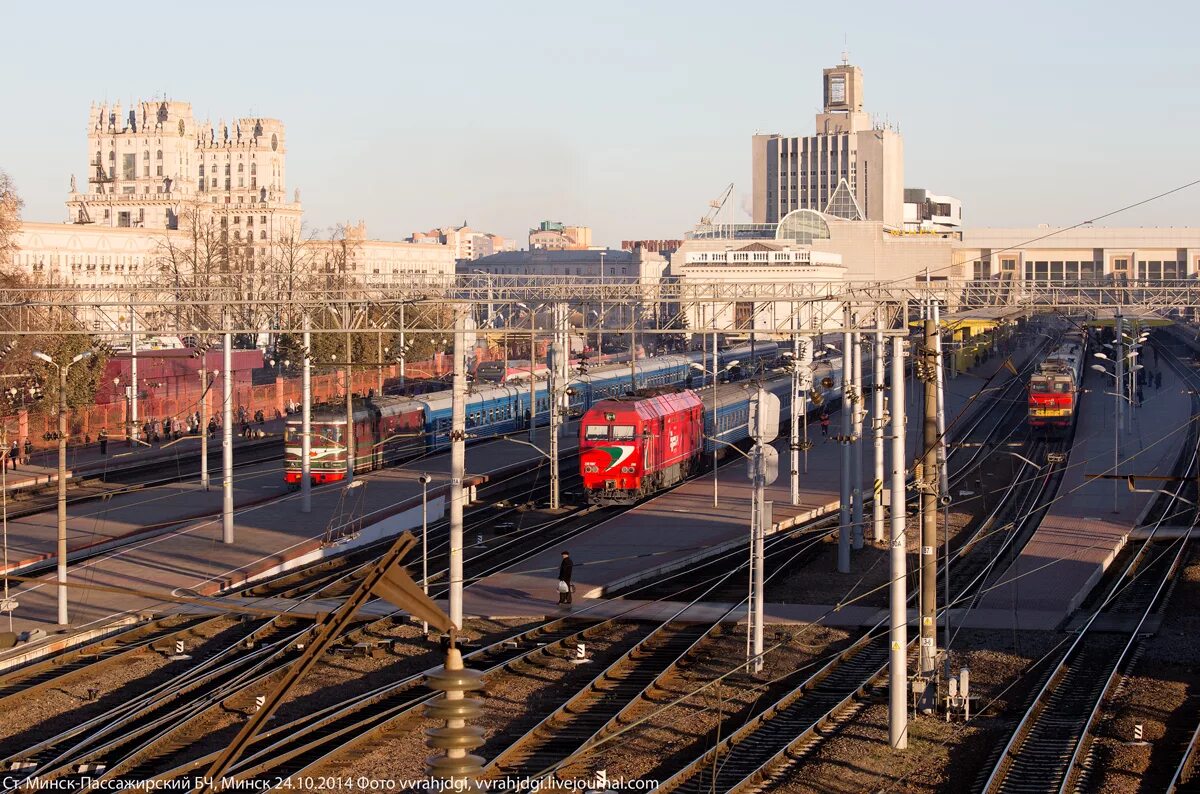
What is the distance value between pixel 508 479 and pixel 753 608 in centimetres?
2183

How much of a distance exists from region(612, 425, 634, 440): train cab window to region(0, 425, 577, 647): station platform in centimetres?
471

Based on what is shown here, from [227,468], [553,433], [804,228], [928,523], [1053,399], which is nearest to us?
[928,523]

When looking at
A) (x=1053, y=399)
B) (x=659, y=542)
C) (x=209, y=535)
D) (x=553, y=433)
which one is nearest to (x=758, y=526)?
(x=659, y=542)

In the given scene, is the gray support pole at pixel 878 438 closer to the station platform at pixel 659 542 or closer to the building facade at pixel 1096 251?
the station platform at pixel 659 542

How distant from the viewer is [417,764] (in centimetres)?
1540

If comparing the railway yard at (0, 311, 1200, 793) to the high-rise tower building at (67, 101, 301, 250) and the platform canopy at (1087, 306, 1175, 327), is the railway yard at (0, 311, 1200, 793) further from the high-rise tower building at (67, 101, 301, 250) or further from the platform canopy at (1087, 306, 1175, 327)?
the high-rise tower building at (67, 101, 301, 250)

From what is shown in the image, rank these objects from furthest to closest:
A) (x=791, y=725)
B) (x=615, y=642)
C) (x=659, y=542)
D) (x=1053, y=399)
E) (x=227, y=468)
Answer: (x=1053, y=399) < (x=659, y=542) < (x=227, y=468) < (x=615, y=642) < (x=791, y=725)

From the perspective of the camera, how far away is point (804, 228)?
489ft

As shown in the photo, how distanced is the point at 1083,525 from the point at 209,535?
63.6 feet

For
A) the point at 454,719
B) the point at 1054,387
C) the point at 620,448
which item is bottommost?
the point at 620,448

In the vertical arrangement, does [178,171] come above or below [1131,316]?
above

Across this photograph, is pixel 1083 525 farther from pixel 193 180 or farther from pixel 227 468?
pixel 193 180

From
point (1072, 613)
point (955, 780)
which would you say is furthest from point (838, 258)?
point (955, 780)

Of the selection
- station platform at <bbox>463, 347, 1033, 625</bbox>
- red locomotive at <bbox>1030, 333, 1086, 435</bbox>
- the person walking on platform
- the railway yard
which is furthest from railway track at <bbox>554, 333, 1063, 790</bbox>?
red locomotive at <bbox>1030, 333, 1086, 435</bbox>
